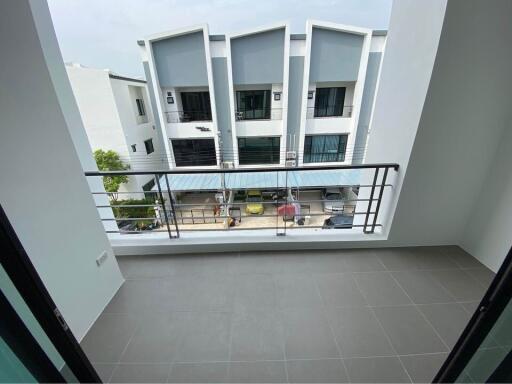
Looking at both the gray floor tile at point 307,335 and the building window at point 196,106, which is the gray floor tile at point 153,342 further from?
the building window at point 196,106

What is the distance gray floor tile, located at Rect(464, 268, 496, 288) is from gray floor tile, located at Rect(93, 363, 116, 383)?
8.58 ft

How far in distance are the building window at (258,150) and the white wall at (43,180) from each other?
644 centimetres

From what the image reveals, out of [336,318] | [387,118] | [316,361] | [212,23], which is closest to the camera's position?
[316,361]

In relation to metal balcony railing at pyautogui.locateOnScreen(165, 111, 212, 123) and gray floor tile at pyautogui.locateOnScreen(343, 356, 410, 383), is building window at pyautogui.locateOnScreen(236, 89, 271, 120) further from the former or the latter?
gray floor tile at pyautogui.locateOnScreen(343, 356, 410, 383)

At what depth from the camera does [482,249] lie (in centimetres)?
181

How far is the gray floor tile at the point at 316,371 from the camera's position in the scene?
109 cm

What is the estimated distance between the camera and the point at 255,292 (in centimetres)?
161

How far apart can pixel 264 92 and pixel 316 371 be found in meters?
7.73

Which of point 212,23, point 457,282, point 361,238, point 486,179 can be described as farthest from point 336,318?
point 212,23

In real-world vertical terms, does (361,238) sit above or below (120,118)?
below

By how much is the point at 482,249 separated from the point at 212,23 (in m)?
7.80

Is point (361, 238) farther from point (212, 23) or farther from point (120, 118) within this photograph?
point (120, 118)

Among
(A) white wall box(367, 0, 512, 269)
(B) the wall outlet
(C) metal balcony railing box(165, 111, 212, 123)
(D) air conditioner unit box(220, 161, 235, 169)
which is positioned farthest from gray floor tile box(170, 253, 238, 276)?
(C) metal balcony railing box(165, 111, 212, 123)

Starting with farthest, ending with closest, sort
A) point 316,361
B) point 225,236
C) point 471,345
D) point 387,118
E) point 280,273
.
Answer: point 225,236, point 387,118, point 280,273, point 316,361, point 471,345
